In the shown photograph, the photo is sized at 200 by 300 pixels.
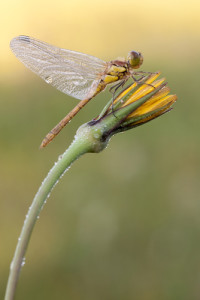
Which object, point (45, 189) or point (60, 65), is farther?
point (60, 65)

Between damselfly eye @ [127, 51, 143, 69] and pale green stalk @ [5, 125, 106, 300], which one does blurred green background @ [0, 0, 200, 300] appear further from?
pale green stalk @ [5, 125, 106, 300]

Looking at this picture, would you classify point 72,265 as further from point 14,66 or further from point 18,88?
point 14,66

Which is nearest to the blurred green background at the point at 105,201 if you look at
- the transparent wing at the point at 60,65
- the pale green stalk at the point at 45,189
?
the transparent wing at the point at 60,65

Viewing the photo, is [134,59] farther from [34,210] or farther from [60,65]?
[34,210]

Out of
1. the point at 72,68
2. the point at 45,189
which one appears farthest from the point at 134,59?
the point at 45,189

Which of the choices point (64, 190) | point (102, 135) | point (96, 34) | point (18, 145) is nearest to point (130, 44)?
point (96, 34)

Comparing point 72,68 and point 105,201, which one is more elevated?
point 72,68

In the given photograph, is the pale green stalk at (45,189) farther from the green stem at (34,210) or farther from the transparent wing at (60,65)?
the transparent wing at (60,65)
